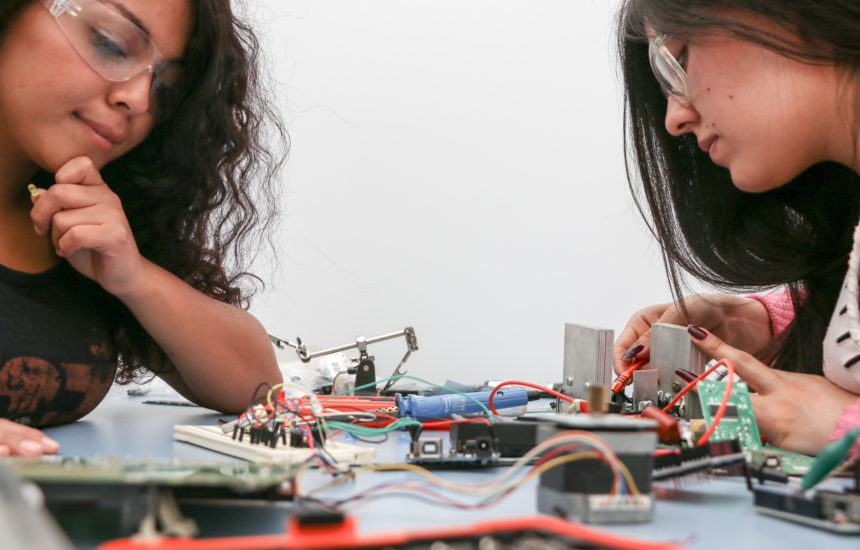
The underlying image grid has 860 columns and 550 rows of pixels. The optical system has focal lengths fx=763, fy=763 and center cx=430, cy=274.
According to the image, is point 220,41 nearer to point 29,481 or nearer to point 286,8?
point 29,481

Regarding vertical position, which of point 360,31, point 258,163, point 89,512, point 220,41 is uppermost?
point 360,31

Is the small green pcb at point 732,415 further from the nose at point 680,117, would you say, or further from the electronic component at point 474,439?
the nose at point 680,117

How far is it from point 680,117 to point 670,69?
80 mm

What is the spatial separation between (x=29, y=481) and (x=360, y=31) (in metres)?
2.51

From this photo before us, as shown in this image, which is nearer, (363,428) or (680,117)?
(363,428)

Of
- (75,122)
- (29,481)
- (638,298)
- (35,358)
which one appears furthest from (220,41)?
(638,298)

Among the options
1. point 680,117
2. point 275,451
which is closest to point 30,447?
point 275,451

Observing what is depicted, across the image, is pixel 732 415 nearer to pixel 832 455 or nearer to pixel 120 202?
pixel 832 455

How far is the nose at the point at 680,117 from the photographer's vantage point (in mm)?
1249

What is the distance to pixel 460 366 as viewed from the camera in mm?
2809

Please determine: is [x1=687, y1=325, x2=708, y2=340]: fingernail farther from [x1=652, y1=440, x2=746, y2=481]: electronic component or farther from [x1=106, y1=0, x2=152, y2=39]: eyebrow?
[x1=106, y1=0, x2=152, y2=39]: eyebrow

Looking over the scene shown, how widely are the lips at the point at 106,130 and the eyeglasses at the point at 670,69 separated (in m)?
0.85

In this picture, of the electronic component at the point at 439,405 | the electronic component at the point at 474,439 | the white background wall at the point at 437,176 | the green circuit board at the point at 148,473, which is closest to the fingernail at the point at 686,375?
the electronic component at the point at 439,405

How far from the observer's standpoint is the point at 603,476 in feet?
1.86
